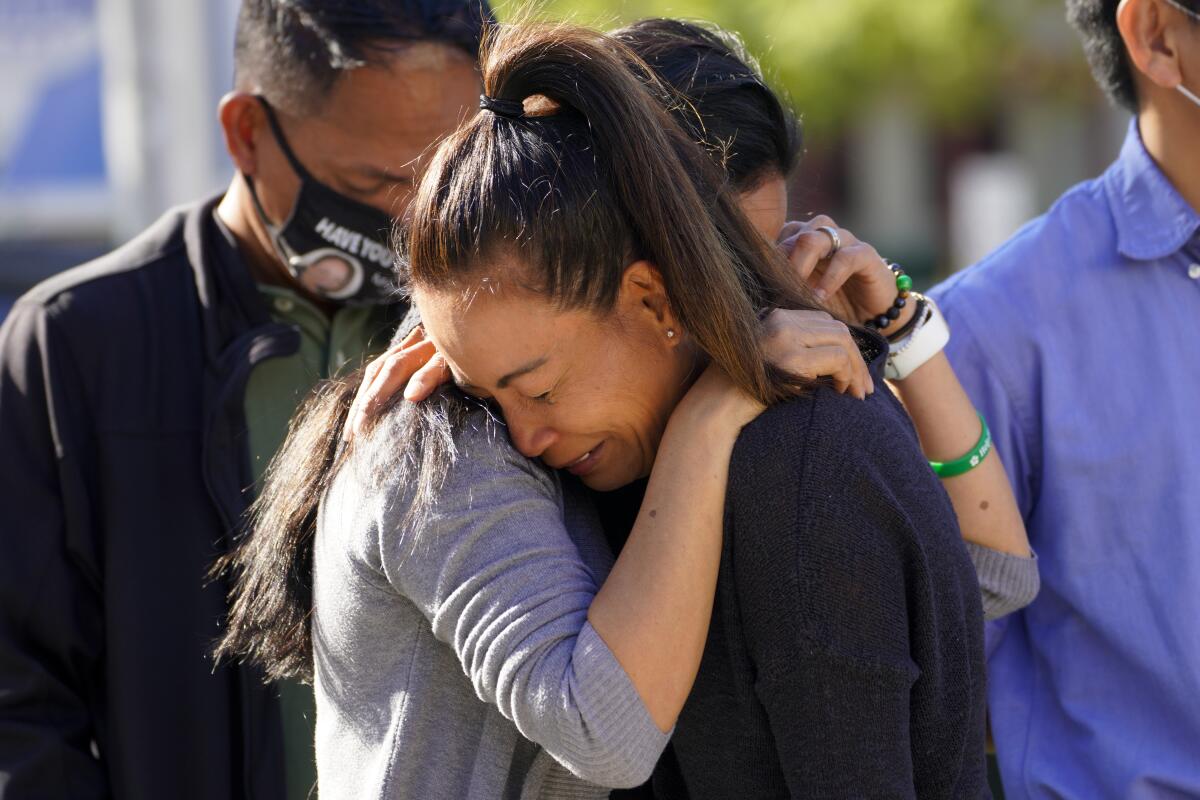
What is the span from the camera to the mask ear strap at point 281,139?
270 centimetres

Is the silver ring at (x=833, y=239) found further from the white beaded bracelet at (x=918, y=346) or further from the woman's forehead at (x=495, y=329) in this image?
the woman's forehead at (x=495, y=329)

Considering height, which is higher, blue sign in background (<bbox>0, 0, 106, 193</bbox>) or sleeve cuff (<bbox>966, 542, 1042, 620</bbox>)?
sleeve cuff (<bbox>966, 542, 1042, 620</bbox>)

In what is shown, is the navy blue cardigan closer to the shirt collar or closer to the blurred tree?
the shirt collar

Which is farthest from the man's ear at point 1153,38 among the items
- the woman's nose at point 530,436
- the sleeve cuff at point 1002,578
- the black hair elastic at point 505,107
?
the woman's nose at point 530,436

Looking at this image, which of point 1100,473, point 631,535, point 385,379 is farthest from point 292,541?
point 1100,473

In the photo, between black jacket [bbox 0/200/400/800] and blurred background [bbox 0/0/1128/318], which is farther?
blurred background [bbox 0/0/1128/318]

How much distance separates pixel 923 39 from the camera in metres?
15.9

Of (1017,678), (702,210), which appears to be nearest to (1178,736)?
(1017,678)

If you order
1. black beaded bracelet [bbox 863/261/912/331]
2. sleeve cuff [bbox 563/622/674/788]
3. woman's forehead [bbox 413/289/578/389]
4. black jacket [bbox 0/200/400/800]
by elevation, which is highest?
woman's forehead [bbox 413/289/578/389]

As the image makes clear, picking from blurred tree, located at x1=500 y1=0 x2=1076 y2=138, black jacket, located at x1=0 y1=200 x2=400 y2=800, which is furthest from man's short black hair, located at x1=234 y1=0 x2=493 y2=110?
blurred tree, located at x1=500 y1=0 x2=1076 y2=138

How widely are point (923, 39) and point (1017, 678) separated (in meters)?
14.4

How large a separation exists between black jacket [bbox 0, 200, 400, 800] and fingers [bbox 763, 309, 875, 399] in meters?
1.09

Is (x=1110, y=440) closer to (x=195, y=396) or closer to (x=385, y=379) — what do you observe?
(x=385, y=379)

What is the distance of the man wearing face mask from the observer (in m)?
2.41
